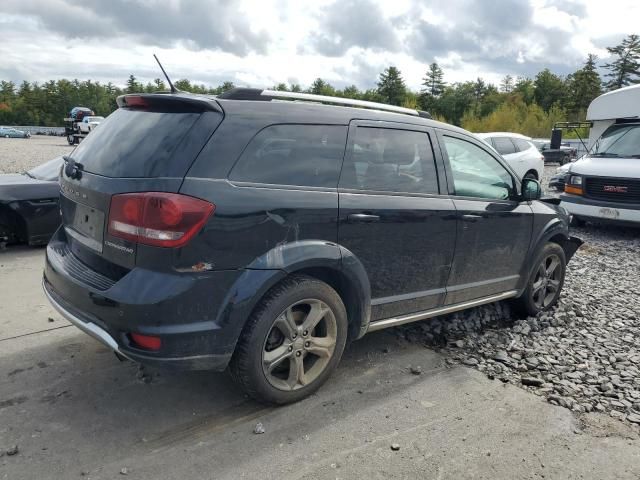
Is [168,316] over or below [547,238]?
below

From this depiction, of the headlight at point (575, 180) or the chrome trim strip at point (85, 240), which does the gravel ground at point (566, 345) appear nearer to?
the chrome trim strip at point (85, 240)

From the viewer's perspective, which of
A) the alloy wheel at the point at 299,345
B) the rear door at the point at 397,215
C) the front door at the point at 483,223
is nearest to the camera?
the alloy wheel at the point at 299,345

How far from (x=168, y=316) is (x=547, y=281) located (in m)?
3.86

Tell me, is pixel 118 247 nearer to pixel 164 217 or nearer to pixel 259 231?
pixel 164 217

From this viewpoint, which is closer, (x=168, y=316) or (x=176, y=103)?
(x=168, y=316)

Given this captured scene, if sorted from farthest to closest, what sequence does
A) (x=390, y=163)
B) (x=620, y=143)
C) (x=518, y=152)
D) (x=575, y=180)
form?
(x=518, y=152)
(x=620, y=143)
(x=575, y=180)
(x=390, y=163)

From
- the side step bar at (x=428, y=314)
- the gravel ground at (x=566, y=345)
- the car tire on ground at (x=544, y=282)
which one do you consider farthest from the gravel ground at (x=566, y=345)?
the side step bar at (x=428, y=314)

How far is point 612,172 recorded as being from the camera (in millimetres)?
9180

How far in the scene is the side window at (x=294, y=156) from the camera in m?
3.02

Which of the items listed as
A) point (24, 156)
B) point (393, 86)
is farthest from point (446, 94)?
point (24, 156)

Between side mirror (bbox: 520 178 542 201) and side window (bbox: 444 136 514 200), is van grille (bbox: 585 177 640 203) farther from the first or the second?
side window (bbox: 444 136 514 200)

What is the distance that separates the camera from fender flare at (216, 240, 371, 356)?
113 inches

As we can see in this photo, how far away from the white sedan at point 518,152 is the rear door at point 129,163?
11342 millimetres

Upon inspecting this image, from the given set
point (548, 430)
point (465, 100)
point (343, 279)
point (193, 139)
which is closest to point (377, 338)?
point (343, 279)
